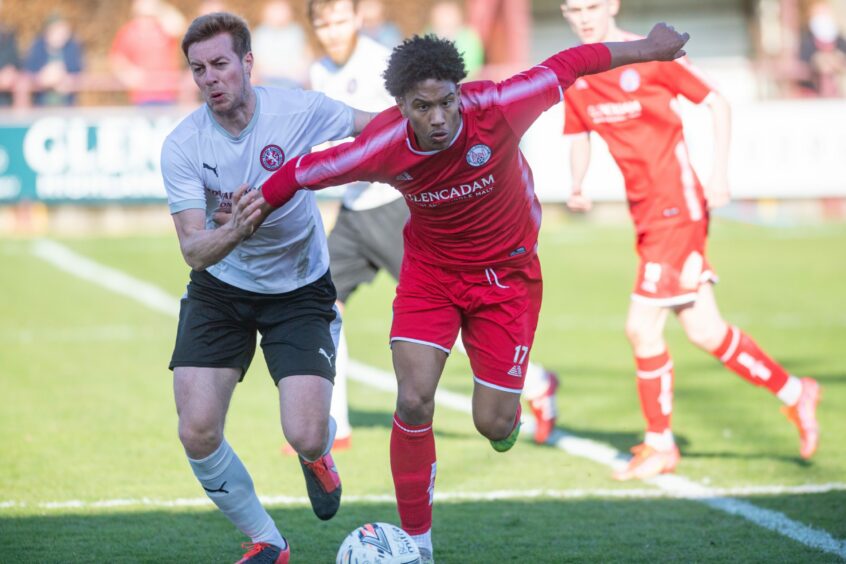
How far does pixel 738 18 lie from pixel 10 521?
83.2ft

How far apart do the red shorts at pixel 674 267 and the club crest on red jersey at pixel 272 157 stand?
2319 mm

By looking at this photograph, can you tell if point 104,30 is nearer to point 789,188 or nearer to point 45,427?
point 789,188

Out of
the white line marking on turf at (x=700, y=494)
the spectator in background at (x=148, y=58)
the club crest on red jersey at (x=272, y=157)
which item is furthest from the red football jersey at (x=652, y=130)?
the spectator in background at (x=148, y=58)

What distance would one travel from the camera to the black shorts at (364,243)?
723 cm

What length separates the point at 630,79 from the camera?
6.65 m

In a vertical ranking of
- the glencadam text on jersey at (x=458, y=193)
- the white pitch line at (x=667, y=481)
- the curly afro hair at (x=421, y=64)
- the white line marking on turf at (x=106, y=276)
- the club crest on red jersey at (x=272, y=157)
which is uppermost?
the curly afro hair at (x=421, y=64)

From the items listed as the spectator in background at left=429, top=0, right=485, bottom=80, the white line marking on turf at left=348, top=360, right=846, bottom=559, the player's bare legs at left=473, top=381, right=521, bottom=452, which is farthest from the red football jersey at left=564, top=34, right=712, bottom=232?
the spectator in background at left=429, top=0, right=485, bottom=80

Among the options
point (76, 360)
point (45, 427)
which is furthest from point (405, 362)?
point (76, 360)

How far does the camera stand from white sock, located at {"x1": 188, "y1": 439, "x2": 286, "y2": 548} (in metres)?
5.05

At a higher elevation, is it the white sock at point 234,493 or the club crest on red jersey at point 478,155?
the club crest on red jersey at point 478,155

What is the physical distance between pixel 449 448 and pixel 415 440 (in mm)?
2086

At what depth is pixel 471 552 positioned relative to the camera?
528cm

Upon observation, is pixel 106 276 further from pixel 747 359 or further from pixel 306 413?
pixel 306 413

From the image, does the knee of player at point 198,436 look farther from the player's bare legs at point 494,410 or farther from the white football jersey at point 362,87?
the white football jersey at point 362,87
